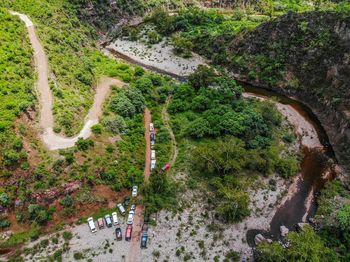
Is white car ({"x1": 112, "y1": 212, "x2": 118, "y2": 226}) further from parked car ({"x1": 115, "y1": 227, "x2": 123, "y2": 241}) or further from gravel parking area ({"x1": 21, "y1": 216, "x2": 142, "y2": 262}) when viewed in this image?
parked car ({"x1": 115, "y1": 227, "x2": 123, "y2": 241})

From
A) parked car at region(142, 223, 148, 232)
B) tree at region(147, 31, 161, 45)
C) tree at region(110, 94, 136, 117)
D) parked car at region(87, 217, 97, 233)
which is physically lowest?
parked car at region(87, 217, 97, 233)

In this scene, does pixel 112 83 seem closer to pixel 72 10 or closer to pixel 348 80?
pixel 72 10

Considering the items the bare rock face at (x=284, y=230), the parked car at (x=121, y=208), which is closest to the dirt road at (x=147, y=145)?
the parked car at (x=121, y=208)

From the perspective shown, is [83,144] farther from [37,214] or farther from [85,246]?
[85,246]

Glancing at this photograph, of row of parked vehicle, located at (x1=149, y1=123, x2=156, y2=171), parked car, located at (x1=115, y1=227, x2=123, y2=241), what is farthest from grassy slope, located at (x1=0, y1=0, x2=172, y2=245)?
parked car, located at (x1=115, y1=227, x2=123, y2=241)

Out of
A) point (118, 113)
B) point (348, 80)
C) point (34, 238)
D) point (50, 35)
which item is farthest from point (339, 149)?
point (50, 35)

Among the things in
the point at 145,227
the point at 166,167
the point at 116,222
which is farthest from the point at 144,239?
the point at 166,167
